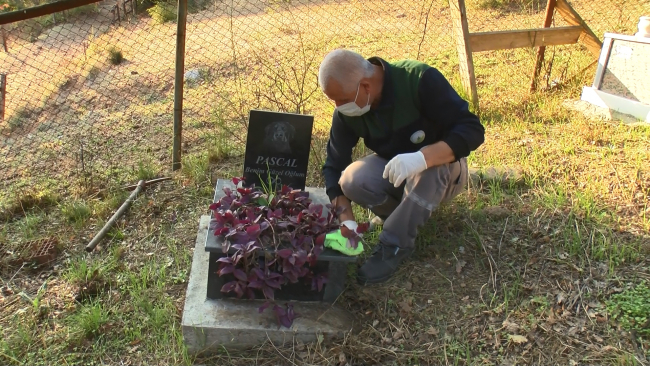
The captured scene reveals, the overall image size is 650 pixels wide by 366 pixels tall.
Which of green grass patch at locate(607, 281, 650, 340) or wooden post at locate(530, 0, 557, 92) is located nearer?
green grass patch at locate(607, 281, 650, 340)

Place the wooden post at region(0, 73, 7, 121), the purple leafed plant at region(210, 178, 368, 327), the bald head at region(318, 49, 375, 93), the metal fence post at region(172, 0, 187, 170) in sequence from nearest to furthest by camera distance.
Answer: the purple leafed plant at region(210, 178, 368, 327) < the bald head at region(318, 49, 375, 93) < the metal fence post at region(172, 0, 187, 170) < the wooden post at region(0, 73, 7, 121)

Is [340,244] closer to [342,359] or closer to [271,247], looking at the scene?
[271,247]

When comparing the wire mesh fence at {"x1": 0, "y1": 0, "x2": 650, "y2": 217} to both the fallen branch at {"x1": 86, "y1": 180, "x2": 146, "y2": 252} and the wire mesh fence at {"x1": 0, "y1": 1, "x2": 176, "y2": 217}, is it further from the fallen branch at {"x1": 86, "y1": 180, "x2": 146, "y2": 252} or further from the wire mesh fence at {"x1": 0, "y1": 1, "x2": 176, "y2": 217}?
the fallen branch at {"x1": 86, "y1": 180, "x2": 146, "y2": 252}

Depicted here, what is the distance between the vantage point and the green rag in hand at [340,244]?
7.75 ft

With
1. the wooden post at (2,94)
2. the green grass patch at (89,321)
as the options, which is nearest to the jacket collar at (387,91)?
the green grass patch at (89,321)

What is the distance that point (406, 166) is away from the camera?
2.45 meters

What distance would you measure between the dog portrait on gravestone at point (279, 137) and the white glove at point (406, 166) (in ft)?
2.40

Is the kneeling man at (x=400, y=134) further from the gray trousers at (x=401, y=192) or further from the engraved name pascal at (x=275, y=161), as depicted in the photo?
the engraved name pascal at (x=275, y=161)

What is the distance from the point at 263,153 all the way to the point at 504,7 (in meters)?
8.06

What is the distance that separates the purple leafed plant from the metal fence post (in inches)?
66.3

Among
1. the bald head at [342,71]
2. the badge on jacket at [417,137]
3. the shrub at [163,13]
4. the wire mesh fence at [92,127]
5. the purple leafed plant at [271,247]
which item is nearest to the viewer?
the purple leafed plant at [271,247]

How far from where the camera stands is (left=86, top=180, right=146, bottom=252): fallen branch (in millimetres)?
3285


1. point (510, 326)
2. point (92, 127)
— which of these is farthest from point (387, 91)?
point (92, 127)

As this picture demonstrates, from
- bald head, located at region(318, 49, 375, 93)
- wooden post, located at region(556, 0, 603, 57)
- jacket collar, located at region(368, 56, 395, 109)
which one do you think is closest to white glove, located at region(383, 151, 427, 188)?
jacket collar, located at region(368, 56, 395, 109)
